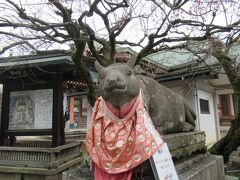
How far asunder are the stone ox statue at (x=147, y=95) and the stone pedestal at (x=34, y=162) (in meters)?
3.52

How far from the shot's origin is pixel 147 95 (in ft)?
11.7

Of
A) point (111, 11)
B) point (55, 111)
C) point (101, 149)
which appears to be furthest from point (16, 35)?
point (101, 149)

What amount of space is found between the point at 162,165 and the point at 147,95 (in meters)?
1.19

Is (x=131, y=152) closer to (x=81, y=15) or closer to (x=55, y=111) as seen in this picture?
(x=81, y=15)

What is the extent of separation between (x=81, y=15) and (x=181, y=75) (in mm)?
5761

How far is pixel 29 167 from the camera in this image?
6.19 meters

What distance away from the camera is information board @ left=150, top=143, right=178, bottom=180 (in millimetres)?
2572

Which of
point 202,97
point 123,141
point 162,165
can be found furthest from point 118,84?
point 202,97

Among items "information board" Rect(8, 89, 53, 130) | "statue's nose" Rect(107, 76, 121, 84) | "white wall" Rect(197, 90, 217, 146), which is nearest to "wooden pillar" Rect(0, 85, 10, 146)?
"information board" Rect(8, 89, 53, 130)

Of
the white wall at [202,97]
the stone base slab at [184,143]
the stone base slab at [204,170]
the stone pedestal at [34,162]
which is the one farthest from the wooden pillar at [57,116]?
the white wall at [202,97]

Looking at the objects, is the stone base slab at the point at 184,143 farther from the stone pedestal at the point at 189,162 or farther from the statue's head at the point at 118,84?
the statue's head at the point at 118,84

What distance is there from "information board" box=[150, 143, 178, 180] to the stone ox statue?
0.71 meters

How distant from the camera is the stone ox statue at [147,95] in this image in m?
2.61

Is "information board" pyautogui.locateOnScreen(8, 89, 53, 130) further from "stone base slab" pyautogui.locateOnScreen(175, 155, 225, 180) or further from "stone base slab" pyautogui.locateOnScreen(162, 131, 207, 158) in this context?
"stone base slab" pyautogui.locateOnScreen(175, 155, 225, 180)
